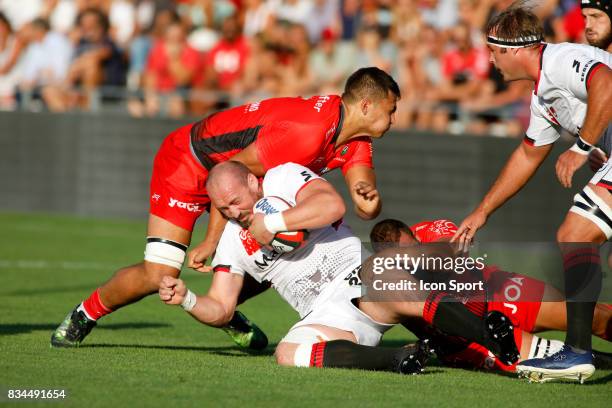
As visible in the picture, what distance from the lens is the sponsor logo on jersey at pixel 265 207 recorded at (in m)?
7.12

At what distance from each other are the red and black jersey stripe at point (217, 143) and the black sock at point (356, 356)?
175 cm

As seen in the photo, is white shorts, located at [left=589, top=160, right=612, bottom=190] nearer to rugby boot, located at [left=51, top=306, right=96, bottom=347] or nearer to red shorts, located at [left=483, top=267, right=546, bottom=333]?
red shorts, located at [left=483, top=267, right=546, bottom=333]

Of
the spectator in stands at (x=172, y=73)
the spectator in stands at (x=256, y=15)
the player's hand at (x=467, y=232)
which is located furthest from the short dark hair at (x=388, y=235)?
the spectator in stands at (x=256, y=15)

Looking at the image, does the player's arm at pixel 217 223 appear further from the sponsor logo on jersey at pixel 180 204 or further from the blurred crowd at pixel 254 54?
the blurred crowd at pixel 254 54

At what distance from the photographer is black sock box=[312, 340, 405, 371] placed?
22.9 feet

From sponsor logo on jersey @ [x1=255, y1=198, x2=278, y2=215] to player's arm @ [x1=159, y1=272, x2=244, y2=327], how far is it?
0.73 metres

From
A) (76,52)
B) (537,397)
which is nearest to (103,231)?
(76,52)

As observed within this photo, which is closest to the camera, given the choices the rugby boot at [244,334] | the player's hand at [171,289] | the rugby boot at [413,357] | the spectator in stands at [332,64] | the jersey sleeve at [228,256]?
the rugby boot at [413,357]

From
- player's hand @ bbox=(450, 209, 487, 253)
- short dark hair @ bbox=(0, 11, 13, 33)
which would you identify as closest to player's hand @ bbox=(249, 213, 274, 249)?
player's hand @ bbox=(450, 209, 487, 253)

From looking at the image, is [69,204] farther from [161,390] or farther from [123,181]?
[161,390]

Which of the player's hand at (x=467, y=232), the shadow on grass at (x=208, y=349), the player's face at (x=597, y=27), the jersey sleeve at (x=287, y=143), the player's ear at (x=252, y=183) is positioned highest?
the player's face at (x=597, y=27)

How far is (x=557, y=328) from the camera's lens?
772 centimetres

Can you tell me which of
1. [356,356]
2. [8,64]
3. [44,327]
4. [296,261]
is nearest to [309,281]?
[296,261]

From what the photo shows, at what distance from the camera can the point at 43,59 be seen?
66.7 feet
